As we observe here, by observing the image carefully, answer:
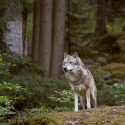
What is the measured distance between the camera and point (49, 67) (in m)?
18.8

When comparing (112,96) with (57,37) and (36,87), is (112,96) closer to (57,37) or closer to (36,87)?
(36,87)

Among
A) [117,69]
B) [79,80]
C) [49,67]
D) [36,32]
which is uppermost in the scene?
[36,32]

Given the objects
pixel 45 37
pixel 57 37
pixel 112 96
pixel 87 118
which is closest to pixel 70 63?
pixel 87 118

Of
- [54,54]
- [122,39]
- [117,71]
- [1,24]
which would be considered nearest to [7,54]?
[1,24]

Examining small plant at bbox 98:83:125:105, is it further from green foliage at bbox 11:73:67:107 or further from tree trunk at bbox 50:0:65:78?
tree trunk at bbox 50:0:65:78

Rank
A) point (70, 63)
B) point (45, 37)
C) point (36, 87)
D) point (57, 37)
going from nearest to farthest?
point (70, 63) < point (36, 87) < point (45, 37) < point (57, 37)

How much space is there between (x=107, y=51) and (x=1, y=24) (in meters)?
16.4

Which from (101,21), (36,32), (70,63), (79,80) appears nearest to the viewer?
(70,63)

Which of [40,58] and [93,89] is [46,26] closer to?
[40,58]

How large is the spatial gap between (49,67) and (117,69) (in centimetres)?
585

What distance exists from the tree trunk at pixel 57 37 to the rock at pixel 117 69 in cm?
445

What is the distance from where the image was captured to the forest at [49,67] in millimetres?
8570

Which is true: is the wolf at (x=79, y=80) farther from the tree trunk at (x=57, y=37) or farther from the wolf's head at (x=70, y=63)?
the tree trunk at (x=57, y=37)

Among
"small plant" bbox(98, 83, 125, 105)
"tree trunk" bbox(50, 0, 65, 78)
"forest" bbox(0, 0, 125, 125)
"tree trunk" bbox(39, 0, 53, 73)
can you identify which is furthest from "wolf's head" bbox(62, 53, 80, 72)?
"tree trunk" bbox(50, 0, 65, 78)
